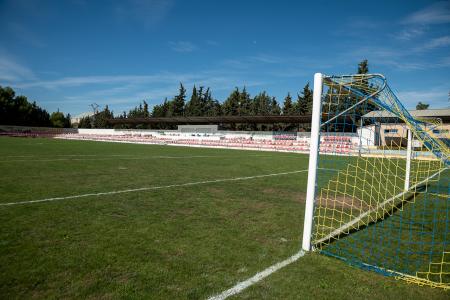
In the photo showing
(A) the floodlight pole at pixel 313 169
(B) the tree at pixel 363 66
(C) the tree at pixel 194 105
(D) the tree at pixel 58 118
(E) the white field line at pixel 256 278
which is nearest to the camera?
(E) the white field line at pixel 256 278

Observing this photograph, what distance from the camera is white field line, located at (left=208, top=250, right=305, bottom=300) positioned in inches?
115

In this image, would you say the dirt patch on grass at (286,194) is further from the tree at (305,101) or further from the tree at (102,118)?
the tree at (102,118)

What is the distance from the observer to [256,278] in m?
3.27

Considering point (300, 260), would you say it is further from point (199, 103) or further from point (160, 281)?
→ point (199, 103)

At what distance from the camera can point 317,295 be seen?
2.97 metres

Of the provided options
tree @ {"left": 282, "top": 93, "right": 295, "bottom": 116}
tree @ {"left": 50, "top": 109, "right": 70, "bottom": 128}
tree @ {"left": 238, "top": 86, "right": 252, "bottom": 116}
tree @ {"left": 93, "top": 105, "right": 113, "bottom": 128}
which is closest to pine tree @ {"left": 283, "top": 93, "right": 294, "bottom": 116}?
tree @ {"left": 282, "top": 93, "right": 295, "bottom": 116}

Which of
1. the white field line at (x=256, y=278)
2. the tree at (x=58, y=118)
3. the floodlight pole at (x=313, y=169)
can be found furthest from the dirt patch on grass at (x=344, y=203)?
the tree at (x=58, y=118)

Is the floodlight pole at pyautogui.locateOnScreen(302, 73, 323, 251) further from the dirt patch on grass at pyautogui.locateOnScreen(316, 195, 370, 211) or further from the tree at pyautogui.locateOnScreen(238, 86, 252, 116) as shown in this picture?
the tree at pyautogui.locateOnScreen(238, 86, 252, 116)

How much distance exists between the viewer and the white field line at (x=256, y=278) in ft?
9.55

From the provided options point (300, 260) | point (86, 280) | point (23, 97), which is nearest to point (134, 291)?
point (86, 280)

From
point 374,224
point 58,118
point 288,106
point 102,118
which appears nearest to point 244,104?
point 288,106

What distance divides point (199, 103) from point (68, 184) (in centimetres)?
6434

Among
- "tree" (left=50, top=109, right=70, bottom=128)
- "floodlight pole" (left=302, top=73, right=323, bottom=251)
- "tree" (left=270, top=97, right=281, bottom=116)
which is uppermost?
"tree" (left=270, top=97, right=281, bottom=116)

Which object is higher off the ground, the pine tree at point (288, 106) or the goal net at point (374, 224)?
the pine tree at point (288, 106)
